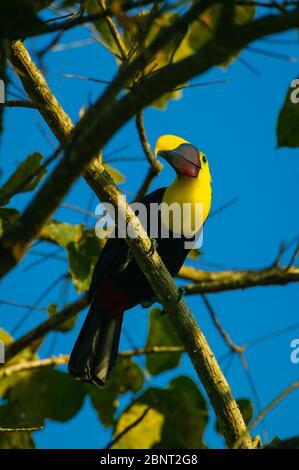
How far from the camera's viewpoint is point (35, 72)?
2984 millimetres

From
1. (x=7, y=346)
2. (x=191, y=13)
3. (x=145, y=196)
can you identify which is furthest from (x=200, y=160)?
(x=191, y=13)

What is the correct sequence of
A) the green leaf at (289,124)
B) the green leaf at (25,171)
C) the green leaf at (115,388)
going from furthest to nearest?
the green leaf at (115,388) < the green leaf at (25,171) < the green leaf at (289,124)

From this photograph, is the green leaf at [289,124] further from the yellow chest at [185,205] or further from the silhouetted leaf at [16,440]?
the silhouetted leaf at [16,440]

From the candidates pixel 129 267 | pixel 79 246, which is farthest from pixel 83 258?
pixel 129 267

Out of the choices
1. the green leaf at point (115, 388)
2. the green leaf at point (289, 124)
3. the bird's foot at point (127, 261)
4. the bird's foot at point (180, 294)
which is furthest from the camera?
the green leaf at point (115, 388)

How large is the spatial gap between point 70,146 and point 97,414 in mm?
3137

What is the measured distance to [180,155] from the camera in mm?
4367

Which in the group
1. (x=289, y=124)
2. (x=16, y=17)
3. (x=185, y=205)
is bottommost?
(x=16, y=17)

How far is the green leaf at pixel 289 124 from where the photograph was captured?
8.93ft

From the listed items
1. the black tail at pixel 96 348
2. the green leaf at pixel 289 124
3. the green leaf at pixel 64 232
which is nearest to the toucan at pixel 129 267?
the black tail at pixel 96 348

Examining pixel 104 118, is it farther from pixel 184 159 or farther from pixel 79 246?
pixel 184 159

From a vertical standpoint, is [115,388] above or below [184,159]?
below

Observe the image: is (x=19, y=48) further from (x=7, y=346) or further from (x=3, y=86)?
(x=7, y=346)

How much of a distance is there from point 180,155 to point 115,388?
1.42 meters
